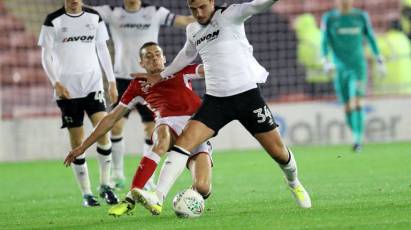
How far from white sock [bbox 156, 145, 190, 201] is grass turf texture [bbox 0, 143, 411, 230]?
0.77 feet

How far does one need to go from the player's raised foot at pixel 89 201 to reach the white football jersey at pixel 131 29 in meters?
2.32

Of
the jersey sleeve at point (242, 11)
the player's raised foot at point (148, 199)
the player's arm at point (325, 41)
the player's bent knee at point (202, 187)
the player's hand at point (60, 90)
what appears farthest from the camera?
the player's arm at point (325, 41)

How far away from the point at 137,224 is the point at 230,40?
1574 millimetres

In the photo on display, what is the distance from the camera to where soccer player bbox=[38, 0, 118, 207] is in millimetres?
10266

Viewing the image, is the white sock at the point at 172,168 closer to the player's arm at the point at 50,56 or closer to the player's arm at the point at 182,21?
the player's arm at the point at 50,56

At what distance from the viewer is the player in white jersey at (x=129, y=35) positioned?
11.9 m

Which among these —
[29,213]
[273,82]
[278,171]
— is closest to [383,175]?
[278,171]

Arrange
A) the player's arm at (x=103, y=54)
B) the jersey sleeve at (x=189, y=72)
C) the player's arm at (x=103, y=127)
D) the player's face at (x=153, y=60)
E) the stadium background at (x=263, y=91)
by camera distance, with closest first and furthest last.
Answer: the player's arm at (x=103, y=127)
the jersey sleeve at (x=189, y=72)
the player's face at (x=153, y=60)
the player's arm at (x=103, y=54)
the stadium background at (x=263, y=91)

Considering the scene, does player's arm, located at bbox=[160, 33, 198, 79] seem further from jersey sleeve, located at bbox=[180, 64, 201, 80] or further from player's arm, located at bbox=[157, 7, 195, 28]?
player's arm, located at bbox=[157, 7, 195, 28]

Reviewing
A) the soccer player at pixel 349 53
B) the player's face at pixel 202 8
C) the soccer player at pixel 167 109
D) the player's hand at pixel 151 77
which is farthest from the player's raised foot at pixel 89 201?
the soccer player at pixel 349 53

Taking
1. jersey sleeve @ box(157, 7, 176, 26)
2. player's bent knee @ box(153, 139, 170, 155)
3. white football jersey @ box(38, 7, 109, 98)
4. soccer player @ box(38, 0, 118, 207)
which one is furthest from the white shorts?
jersey sleeve @ box(157, 7, 176, 26)

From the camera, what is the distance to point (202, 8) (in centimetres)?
812

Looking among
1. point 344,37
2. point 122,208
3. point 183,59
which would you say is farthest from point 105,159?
point 344,37

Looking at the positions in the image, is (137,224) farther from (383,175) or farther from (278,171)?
(278,171)
